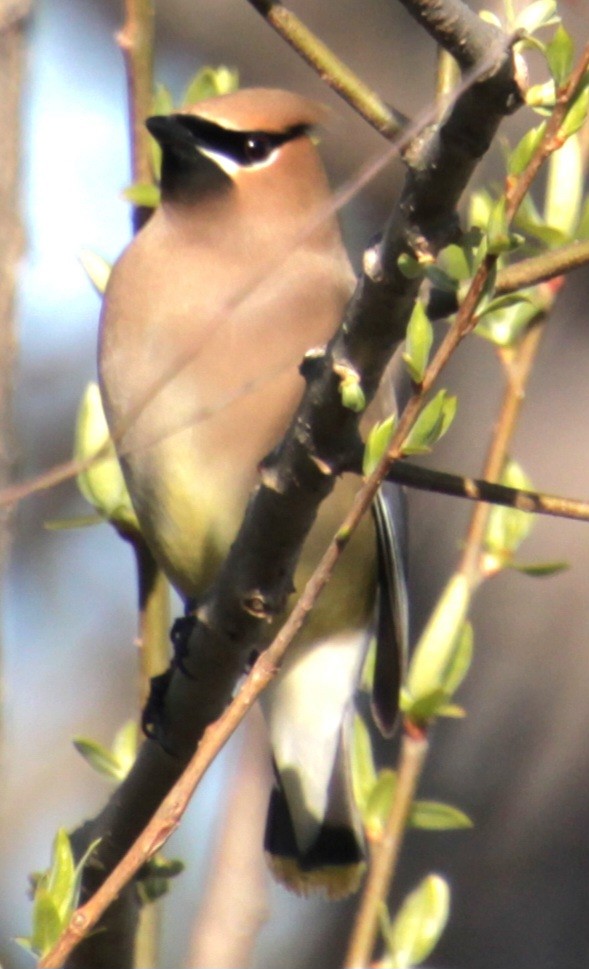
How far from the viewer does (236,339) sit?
278 centimetres

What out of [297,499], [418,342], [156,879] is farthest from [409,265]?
[156,879]

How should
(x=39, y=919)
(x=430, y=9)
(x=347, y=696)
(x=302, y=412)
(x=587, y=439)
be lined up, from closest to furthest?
(x=430, y=9) < (x=39, y=919) < (x=302, y=412) < (x=347, y=696) < (x=587, y=439)

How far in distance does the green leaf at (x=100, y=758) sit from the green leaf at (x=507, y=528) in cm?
60

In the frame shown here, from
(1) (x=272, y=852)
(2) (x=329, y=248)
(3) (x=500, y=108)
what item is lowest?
(1) (x=272, y=852)

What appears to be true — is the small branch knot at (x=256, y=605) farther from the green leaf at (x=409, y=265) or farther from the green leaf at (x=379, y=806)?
the green leaf at (x=409, y=265)

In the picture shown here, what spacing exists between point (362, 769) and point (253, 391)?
0.64 meters

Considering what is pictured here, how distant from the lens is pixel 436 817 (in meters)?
2.26

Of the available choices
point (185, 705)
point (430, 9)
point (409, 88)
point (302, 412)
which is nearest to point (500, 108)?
point (430, 9)

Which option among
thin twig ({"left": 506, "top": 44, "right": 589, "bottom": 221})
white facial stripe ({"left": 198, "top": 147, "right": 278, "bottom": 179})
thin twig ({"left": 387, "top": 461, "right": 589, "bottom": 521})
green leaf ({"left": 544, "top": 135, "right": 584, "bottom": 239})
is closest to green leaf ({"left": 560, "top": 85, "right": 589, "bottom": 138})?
thin twig ({"left": 506, "top": 44, "right": 589, "bottom": 221})

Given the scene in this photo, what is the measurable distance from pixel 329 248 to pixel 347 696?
863 millimetres

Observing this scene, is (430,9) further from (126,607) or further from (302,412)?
(126,607)

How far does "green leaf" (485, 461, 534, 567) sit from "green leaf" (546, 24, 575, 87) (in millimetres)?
952

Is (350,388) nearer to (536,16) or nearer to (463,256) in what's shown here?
(463,256)

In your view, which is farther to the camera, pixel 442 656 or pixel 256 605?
pixel 442 656
